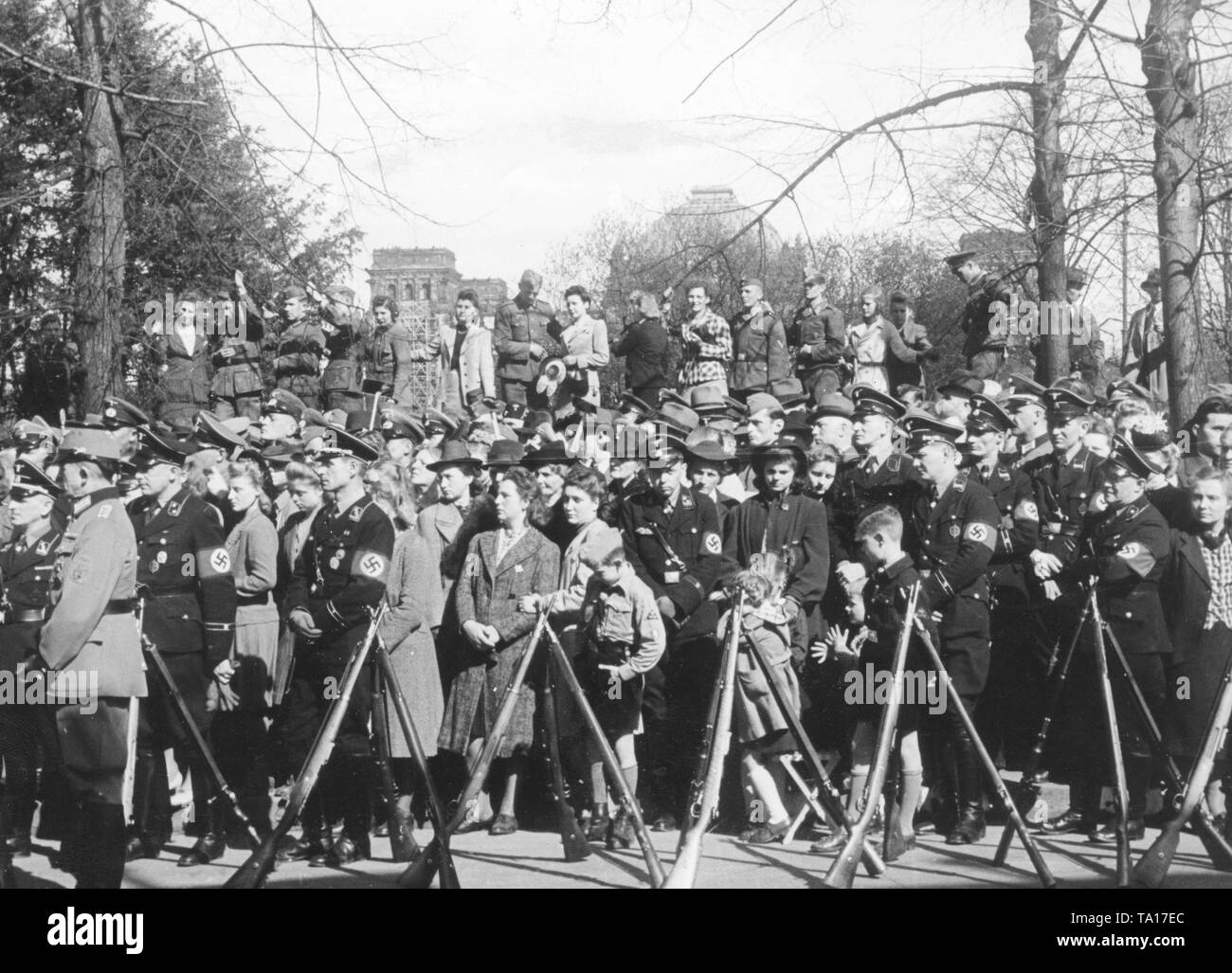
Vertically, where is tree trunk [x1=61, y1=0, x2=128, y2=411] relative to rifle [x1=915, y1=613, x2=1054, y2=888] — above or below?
above

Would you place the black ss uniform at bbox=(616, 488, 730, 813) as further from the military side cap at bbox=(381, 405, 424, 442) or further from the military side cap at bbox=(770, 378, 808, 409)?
the military side cap at bbox=(770, 378, 808, 409)

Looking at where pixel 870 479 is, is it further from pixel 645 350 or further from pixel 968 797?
pixel 645 350

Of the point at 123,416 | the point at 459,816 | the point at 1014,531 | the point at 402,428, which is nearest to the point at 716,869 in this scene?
the point at 459,816

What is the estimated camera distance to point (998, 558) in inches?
291

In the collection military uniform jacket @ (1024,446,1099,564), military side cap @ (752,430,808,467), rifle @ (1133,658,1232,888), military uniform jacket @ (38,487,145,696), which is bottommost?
rifle @ (1133,658,1232,888)

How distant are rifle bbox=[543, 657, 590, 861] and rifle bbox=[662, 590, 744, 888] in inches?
30.7

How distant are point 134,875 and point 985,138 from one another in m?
6.54

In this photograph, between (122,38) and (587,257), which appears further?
(587,257)

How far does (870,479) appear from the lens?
7578 millimetres

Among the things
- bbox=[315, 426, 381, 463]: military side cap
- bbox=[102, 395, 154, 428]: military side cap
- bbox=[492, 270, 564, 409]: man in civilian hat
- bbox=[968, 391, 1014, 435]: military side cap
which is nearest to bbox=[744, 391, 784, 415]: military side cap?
bbox=[968, 391, 1014, 435]: military side cap

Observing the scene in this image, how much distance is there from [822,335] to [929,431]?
208 inches

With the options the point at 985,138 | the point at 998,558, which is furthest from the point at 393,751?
the point at 985,138

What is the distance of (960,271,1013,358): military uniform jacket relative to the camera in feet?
35.2
